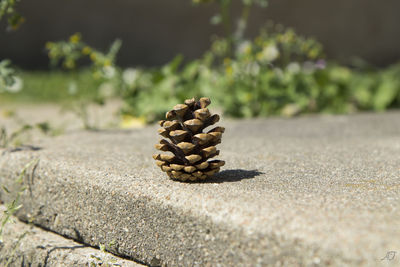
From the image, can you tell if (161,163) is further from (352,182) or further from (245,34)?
(245,34)

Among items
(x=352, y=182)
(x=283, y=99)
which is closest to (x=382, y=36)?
(x=283, y=99)

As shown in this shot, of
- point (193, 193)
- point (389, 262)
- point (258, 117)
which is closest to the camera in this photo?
point (389, 262)

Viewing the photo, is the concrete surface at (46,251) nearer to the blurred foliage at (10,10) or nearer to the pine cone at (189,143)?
the pine cone at (189,143)

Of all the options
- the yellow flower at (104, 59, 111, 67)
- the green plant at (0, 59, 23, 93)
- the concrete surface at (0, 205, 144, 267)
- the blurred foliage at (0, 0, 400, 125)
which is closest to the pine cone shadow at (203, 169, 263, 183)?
the concrete surface at (0, 205, 144, 267)

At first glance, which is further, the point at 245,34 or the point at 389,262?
the point at 245,34

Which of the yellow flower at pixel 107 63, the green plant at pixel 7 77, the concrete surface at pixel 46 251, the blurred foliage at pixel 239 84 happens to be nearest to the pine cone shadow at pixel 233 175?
the concrete surface at pixel 46 251

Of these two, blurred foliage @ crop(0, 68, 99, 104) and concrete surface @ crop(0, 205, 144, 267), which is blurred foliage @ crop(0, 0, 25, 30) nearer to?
concrete surface @ crop(0, 205, 144, 267)

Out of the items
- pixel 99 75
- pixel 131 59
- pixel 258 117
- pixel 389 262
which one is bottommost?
pixel 389 262
